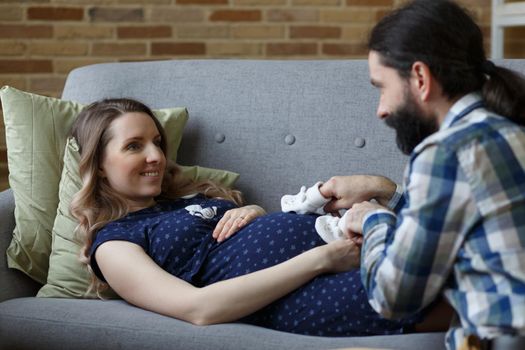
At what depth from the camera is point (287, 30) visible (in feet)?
13.4

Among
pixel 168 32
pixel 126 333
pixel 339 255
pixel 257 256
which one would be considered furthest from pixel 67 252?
pixel 168 32

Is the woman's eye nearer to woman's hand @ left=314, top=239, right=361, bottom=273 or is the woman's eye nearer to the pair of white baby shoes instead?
the pair of white baby shoes

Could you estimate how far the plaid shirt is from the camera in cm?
166

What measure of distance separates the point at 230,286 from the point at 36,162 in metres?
0.80

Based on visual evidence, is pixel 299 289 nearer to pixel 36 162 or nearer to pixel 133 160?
pixel 133 160

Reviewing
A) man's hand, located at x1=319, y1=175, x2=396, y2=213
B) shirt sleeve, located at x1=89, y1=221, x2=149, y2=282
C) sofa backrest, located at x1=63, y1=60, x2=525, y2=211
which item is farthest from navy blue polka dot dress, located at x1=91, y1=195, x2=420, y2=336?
sofa backrest, located at x1=63, y1=60, x2=525, y2=211

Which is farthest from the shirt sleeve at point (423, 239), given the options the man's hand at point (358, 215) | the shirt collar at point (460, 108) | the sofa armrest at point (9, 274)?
the sofa armrest at point (9, 274)

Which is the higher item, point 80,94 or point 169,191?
point 80,94

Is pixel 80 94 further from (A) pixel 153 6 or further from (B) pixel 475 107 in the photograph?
(B) pixel 475 107

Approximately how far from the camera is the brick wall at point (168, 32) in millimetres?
3982

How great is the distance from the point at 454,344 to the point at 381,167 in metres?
0.95

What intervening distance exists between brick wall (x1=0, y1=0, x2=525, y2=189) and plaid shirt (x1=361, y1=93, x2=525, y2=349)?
7.86ft

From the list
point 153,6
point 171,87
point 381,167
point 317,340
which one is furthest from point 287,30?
point 317,340

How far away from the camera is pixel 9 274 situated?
2549 mm
